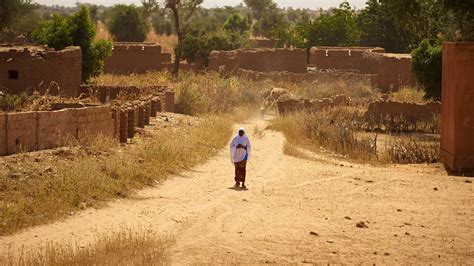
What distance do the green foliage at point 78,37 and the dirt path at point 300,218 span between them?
12.6 m

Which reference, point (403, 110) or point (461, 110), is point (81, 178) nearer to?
point (461, 110)

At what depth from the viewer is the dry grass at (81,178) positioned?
12.2 metres

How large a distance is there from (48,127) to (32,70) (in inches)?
361

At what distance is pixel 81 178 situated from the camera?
44.4 feet

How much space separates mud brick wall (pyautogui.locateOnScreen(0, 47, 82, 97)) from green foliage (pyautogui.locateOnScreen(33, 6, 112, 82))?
366cm

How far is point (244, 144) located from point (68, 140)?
299 cm

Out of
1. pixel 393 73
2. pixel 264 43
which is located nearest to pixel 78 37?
pixel 393 73

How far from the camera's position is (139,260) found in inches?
386

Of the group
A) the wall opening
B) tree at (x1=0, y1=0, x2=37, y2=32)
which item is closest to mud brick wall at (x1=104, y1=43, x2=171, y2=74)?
tree at (x1=0, y1=0, x2=37, y2=32)

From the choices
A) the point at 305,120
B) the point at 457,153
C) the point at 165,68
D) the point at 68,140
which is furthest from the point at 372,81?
the point at 68,140

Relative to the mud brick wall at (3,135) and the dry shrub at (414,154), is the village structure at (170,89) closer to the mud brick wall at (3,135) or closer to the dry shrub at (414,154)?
the mud brick wall at (3,135)

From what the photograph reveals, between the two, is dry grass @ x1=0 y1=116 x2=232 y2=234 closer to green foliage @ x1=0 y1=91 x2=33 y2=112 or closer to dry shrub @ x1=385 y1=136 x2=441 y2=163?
dry shrub @ x1=385 y1=136 x2=441 y2=163

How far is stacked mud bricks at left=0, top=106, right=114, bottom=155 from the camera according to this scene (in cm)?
1441

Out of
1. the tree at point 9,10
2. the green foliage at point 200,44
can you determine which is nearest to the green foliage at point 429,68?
the green foliage at point 200,44
